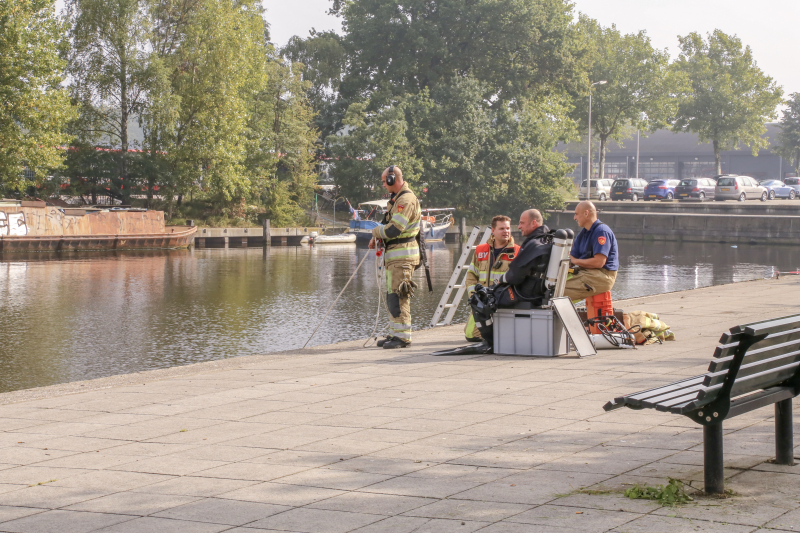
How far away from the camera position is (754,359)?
14.6 feet

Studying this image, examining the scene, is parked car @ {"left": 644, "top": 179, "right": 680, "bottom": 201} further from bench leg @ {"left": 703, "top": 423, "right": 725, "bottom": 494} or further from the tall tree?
bench leg @ {"left": 703, "top": 423, "right": 725, "bottom": 494}

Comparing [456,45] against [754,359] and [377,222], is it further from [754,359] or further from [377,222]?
[754,359]

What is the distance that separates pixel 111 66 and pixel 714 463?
50758 mm

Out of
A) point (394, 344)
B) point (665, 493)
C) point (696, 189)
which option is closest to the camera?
point (665, 493)

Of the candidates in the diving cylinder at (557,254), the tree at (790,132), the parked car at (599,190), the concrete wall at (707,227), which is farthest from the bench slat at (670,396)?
the tree at (790,132)

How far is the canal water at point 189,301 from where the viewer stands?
14.3 meters

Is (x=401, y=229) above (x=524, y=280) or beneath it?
above

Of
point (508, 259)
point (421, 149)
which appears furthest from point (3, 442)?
point (421, 149)

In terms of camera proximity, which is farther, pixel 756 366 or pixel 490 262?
pixel 490 262

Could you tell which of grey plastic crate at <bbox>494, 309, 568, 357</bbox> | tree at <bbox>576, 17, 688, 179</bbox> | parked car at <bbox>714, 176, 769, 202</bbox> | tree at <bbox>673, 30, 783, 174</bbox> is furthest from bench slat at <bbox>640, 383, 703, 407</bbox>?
tree at <bbox>673, 30, 783, 174</bbox>

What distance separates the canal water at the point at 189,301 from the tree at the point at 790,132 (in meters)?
53.7

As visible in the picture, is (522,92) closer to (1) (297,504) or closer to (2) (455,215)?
(2) (455,215)

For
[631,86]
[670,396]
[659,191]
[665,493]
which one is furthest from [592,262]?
[631,86]

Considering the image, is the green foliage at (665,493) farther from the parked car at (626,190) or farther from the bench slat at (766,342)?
the parked car at (626,190)
